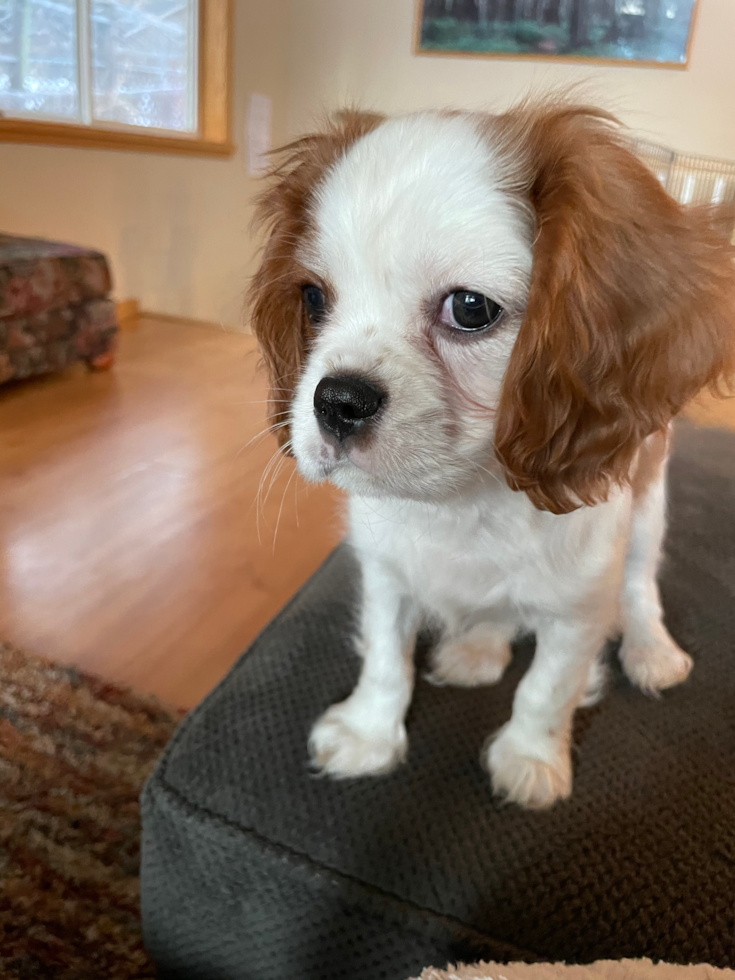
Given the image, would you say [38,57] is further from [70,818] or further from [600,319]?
[600,319]

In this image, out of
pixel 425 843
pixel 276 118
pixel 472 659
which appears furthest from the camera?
pixel 276 118

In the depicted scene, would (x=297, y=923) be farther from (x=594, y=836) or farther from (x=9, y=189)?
(x=9, y=189)

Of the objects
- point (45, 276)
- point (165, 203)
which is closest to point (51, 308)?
point (45, 276)

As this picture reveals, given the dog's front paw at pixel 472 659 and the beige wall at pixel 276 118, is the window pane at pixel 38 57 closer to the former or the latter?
the beige wall at pixel 276 118

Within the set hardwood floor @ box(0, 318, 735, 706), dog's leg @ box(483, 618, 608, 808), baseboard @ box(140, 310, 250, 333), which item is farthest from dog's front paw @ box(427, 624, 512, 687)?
baseboard @ box(140, 310, 250, 333)

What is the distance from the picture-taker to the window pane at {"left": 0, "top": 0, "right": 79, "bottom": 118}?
10.9 ft

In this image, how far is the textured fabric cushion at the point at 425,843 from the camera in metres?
0.76

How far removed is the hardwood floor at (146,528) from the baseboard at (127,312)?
1134 millimetres

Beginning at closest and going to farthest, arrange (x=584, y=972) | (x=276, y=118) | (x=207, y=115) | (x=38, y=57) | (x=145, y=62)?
(x=584, y=972) < (x=38, y=57) < (x=145, y=62) < (x=207, y=115) < (x=276, y=118)

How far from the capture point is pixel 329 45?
4.97 meters

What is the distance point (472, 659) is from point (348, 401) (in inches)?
21.9

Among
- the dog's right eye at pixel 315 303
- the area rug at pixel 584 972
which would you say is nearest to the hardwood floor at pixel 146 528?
the dog's right eye at pixel 315 303

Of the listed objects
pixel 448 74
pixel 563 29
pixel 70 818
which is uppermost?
pixel 563 29

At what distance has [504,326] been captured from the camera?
0.71 m
